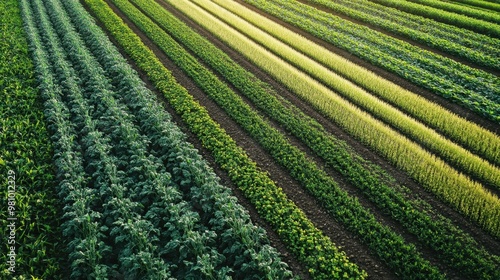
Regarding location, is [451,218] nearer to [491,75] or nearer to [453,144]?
[453,144]

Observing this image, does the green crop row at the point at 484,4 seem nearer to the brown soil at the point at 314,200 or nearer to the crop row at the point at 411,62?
the crop row at the point at 411,62

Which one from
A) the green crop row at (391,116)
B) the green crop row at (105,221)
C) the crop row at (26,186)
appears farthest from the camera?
the green crop row at (391,116)

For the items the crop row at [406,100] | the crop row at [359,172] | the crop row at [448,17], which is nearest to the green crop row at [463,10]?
the crop row at [448,17]

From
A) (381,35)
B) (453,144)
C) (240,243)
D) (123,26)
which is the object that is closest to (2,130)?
(240,243)

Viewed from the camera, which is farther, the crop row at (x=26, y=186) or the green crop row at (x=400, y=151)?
the green crop row at (x=400, y=151)

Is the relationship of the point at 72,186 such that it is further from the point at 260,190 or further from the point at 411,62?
the point at 411,62

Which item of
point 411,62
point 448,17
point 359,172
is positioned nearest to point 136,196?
point 359,172
